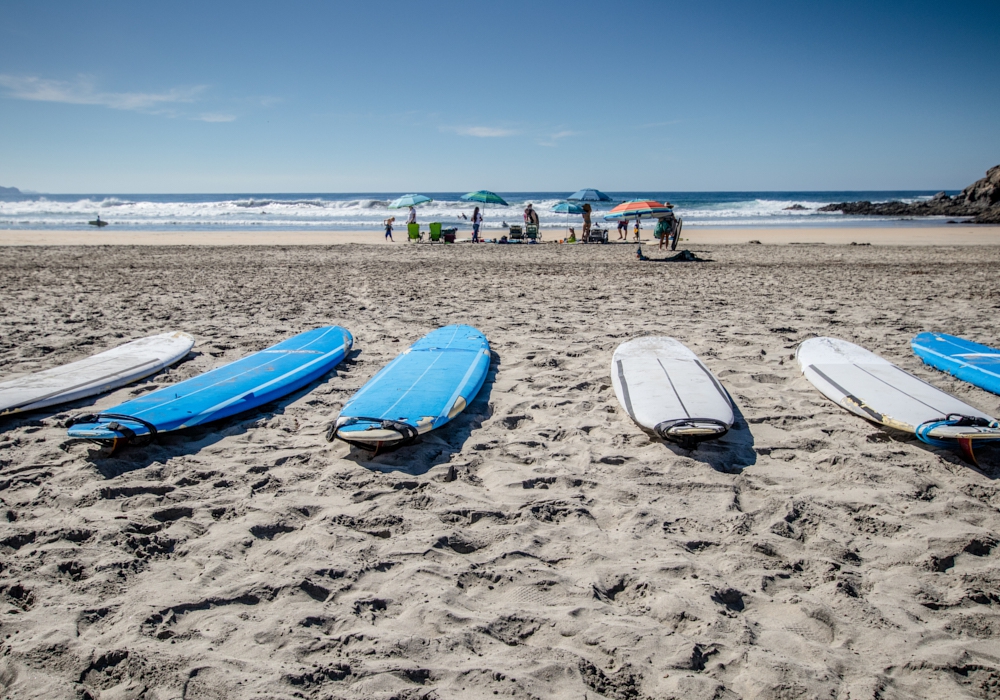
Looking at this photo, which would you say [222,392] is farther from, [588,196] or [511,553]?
[588,196]

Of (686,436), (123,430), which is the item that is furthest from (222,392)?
(686,436)

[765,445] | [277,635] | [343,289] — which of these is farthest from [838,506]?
[343,289]

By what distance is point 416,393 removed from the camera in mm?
3783

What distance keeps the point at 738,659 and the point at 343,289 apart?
25.3 ft

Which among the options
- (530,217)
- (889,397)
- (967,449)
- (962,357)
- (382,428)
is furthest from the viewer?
(530,217)

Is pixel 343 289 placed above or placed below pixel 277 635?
above

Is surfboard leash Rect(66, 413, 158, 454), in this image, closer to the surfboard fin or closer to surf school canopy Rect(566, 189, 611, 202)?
the surfboard fin

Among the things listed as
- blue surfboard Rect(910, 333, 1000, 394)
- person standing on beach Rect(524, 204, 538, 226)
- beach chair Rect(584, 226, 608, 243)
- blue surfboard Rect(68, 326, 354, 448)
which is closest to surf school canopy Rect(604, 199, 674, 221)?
beach chair Rect(584, 226, 608, 243)

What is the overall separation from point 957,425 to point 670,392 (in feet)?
5.14

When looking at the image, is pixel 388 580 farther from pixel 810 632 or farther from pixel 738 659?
pixel 810 632

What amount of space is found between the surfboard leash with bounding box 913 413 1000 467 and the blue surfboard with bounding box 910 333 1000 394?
4.14ft

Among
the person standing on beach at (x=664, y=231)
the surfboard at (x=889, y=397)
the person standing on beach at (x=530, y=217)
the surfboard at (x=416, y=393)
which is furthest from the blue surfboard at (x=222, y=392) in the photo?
the person standing on beach at (x=530, y=217)

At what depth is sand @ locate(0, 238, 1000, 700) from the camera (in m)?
1.75

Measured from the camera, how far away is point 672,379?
402 cm
